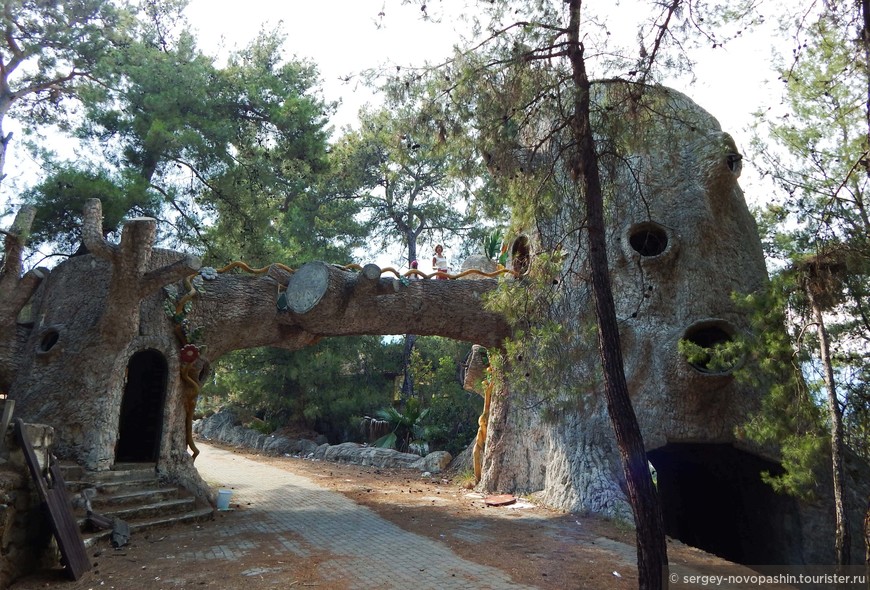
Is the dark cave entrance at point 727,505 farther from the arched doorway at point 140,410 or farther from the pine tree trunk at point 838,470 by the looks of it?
the arched doorway at point 140,410

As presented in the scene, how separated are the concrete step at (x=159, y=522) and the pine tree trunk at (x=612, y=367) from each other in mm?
5528

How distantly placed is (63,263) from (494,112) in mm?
7354

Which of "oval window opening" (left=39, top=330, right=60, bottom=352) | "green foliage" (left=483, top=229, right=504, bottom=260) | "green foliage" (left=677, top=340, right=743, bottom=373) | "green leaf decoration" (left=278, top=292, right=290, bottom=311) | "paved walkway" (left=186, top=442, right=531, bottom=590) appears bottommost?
"paved walkway" (left=186, top=442, right=531, bottom=590)

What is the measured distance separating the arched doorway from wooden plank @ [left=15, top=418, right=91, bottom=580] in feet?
13.4

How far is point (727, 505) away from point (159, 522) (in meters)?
9.62

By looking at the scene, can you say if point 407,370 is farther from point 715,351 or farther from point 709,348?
point 715,351

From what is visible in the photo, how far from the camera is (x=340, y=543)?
676 centimetres

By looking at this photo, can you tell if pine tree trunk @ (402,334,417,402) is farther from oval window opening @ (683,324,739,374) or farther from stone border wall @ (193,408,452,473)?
oval window opening @ (683,324,739,374)

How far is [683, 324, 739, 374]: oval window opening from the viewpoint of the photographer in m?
7.18

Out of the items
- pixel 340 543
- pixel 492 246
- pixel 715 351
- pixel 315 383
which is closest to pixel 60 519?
pixel 340 543

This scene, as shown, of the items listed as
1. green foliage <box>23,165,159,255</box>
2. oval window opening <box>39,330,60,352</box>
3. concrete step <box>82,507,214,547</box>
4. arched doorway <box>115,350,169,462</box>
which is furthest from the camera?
arched doorway <box>115,350,169,462</box>

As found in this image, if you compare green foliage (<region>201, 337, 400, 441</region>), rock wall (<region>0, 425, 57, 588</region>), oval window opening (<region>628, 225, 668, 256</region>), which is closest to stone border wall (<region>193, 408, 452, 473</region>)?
green foliage (<region>201, 337, 400, 441</region>)

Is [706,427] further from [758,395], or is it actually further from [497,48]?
[497,48]

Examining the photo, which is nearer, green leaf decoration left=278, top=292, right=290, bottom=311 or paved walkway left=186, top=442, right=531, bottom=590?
paved walkway left=186, top=442, right=531, bottom=590
